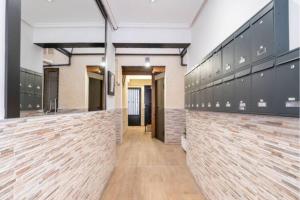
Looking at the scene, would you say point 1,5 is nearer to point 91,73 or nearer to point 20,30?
point 20,30

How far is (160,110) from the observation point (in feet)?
21.4

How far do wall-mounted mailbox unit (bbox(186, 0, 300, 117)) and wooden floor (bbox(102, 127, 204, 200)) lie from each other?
145 centimetres

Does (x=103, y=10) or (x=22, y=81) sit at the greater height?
(x=103, y=10)

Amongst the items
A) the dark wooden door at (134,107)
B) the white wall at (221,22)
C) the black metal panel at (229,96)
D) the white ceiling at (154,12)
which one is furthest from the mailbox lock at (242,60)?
the dark wooden door at (134,107)

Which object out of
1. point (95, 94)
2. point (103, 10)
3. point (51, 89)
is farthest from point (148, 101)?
point (51, 89)

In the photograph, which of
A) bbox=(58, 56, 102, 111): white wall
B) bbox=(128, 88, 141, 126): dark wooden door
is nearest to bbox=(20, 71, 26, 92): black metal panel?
bbox=(58, 56, 102, 111): white wall

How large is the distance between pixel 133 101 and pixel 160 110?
4.36 meters

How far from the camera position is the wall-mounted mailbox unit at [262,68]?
3.30 ft

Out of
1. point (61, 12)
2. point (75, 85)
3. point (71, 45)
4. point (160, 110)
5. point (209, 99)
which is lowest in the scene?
point (160, 110)

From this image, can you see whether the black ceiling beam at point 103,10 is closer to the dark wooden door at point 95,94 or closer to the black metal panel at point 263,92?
the dark wooden door at point 95,94

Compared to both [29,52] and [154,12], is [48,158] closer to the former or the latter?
[29,52]

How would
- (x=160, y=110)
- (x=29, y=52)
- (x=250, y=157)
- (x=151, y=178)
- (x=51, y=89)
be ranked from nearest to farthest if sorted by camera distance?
1. (x=29, y=52)
2. (x=250, y=157)
3. (x=51, y=89)
4. (x=151, y=178)
5. (x=160, y=110)

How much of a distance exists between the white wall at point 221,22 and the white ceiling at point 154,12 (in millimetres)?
193

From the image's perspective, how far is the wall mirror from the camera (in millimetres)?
1185
